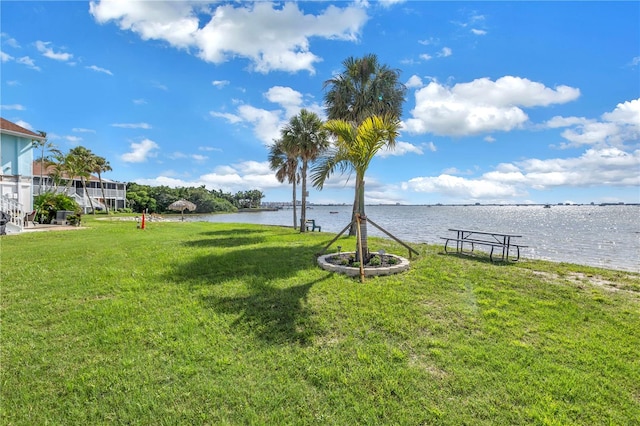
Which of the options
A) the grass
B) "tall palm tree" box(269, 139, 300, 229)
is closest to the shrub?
the grass

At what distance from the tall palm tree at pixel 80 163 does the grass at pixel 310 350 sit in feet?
106

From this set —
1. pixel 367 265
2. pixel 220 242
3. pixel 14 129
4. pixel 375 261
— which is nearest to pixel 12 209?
→ pixel 14 129

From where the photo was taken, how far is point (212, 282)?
21.0ft

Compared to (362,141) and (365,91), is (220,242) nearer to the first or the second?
(362,141)

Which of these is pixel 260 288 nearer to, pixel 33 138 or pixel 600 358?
pixel 600 358

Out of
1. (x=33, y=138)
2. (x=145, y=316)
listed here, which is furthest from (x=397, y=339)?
(x=33, y=138)

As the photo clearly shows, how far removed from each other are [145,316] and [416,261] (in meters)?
6.71

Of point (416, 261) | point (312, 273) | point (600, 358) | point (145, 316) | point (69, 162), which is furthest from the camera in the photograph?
point (69, 162)

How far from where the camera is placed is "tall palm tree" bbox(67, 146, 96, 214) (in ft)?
107

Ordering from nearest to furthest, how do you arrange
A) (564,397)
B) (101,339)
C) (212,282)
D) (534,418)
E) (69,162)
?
(534,418) → (564,397) → (101,339) → (212,282) → (69,162)

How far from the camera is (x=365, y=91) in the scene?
16453mm

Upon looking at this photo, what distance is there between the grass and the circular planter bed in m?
0.54

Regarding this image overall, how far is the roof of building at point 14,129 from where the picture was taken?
17.5m

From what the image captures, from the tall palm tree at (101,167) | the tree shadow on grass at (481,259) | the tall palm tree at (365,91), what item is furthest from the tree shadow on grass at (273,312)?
the tall palm tree at (101,167)
